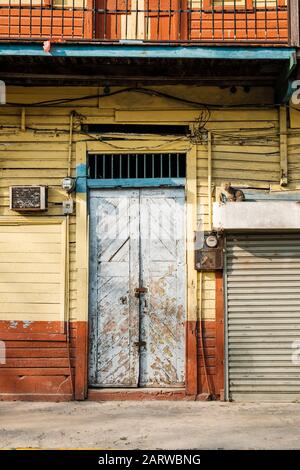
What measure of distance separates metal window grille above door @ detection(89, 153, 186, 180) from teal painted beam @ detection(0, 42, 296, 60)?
152 cm

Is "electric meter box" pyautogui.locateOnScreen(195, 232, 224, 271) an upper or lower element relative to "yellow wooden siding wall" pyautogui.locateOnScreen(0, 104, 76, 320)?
lower

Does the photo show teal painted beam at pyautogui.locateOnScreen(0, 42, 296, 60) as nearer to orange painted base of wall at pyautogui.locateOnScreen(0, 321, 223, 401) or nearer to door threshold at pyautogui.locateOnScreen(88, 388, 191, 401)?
orange painted base of wall at pyautogui.locateOnScreen(0, 321, 223, 401)

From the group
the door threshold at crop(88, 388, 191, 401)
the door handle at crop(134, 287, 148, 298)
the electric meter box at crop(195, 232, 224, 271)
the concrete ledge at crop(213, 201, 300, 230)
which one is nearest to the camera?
the concrete ledge at crop(213, 201, 300, 230)

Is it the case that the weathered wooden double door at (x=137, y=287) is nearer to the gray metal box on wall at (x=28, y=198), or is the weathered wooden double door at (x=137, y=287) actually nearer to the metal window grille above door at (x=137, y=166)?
the metal window grille above door at (x=137, y=166)

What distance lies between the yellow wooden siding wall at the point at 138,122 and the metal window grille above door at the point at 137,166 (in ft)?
1.10

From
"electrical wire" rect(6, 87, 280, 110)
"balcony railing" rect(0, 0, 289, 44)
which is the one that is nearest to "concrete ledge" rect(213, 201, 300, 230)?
"electrical wire" rect(6, 87, 280, 110)

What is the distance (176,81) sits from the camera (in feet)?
30.2

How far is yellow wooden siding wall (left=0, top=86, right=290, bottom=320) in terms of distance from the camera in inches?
360

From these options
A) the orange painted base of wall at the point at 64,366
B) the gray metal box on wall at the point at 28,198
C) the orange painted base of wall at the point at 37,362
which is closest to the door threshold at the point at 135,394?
the orange painted base of wall at the point at 64,366

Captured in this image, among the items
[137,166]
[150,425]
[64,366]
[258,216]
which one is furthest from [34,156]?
[150,425]

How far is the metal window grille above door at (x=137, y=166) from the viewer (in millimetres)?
9227

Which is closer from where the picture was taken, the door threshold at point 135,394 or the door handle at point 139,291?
the door threshold at point 135,394

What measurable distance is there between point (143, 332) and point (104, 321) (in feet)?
1.97

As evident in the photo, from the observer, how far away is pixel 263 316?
Result: 8953mm
